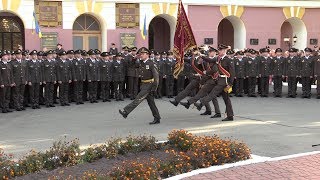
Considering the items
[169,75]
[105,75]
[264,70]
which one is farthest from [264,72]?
[105,75]

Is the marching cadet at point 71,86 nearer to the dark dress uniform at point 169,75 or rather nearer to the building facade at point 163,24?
the dark dress uniform at point 169,75

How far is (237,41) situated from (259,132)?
2024 cm

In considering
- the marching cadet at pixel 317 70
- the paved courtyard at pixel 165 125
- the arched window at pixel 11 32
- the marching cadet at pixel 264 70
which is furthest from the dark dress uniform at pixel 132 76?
the arched window at pixel 11 32

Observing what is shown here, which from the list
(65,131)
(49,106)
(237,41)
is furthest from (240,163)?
(237,41)

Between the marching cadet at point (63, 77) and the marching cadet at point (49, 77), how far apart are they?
0.59 ft

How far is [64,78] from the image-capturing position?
1664cm

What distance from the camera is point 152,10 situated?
27578mm

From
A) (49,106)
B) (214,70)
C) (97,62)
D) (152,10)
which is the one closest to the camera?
(214,70)

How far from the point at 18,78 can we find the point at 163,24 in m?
17.1

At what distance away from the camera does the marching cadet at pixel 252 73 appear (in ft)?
63.8

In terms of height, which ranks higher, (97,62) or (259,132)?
(97,62)

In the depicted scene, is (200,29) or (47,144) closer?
(47,144)

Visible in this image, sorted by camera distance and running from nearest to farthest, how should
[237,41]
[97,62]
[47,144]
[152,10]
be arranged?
[47,144], [97,62], [152,10], [237,41]

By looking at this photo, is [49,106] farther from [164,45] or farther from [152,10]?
[164,45]
